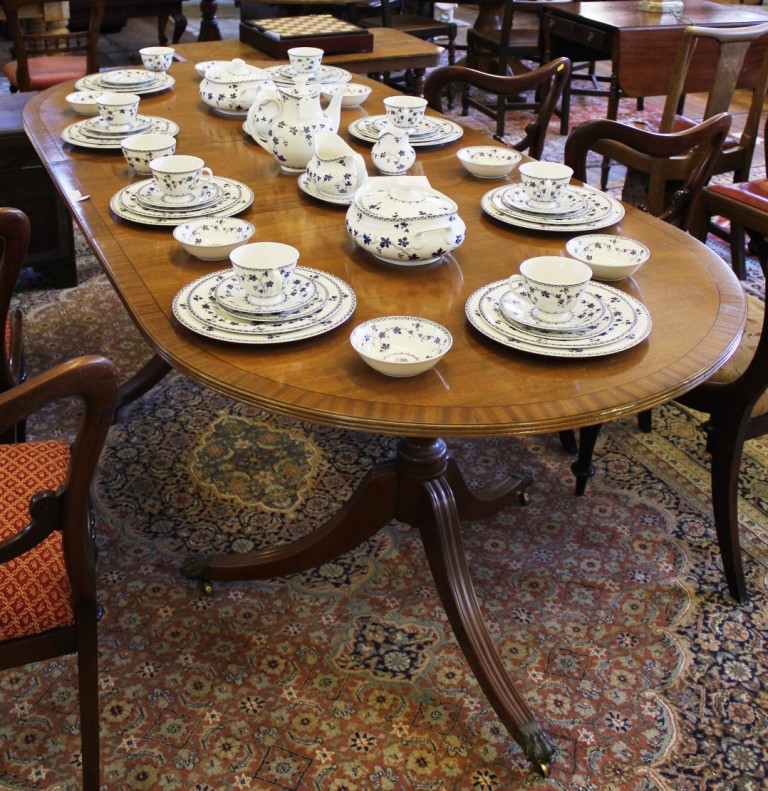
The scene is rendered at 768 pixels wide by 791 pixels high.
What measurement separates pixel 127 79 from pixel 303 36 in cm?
66

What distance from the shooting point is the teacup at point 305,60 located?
85.8 inches

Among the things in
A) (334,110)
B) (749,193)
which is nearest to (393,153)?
(334,110)

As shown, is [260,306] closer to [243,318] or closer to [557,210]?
[243,318]

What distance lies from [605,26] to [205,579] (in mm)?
2854

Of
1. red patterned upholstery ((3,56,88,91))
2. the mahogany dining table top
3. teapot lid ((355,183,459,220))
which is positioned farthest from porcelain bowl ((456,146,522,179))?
red patterned upholstery ((3,56,88,91))

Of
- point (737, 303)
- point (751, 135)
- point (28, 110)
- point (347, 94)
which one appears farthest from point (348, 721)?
point (751, 135)

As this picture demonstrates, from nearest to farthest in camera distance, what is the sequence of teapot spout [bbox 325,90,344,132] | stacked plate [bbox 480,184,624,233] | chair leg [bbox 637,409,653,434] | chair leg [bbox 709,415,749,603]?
stacked plate [bbox 480,184,624,233]
chair leg [bbox 709,415,749,603]
teapot spout [bbox 325,90,344,132]
chair leg [bbox 637,409,653,434]

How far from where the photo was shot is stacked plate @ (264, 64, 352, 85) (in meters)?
2.21

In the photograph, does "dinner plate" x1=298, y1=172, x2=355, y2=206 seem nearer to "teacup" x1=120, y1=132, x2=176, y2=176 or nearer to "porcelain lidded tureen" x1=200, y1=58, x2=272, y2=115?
"teacup" x1=120, y1=132, x2=176, y2=176

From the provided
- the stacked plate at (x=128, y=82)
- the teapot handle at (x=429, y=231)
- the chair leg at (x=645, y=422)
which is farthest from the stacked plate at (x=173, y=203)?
the chair leg at (x=645, y=422)

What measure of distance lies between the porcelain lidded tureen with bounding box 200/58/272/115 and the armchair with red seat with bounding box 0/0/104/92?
144 cm

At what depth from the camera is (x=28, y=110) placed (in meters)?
2.09

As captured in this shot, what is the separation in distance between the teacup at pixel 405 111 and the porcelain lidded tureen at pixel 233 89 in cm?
34

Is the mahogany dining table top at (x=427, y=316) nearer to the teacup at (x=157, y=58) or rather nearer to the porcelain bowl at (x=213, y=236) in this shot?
the porcelain bowl at (x=213, y=236)
